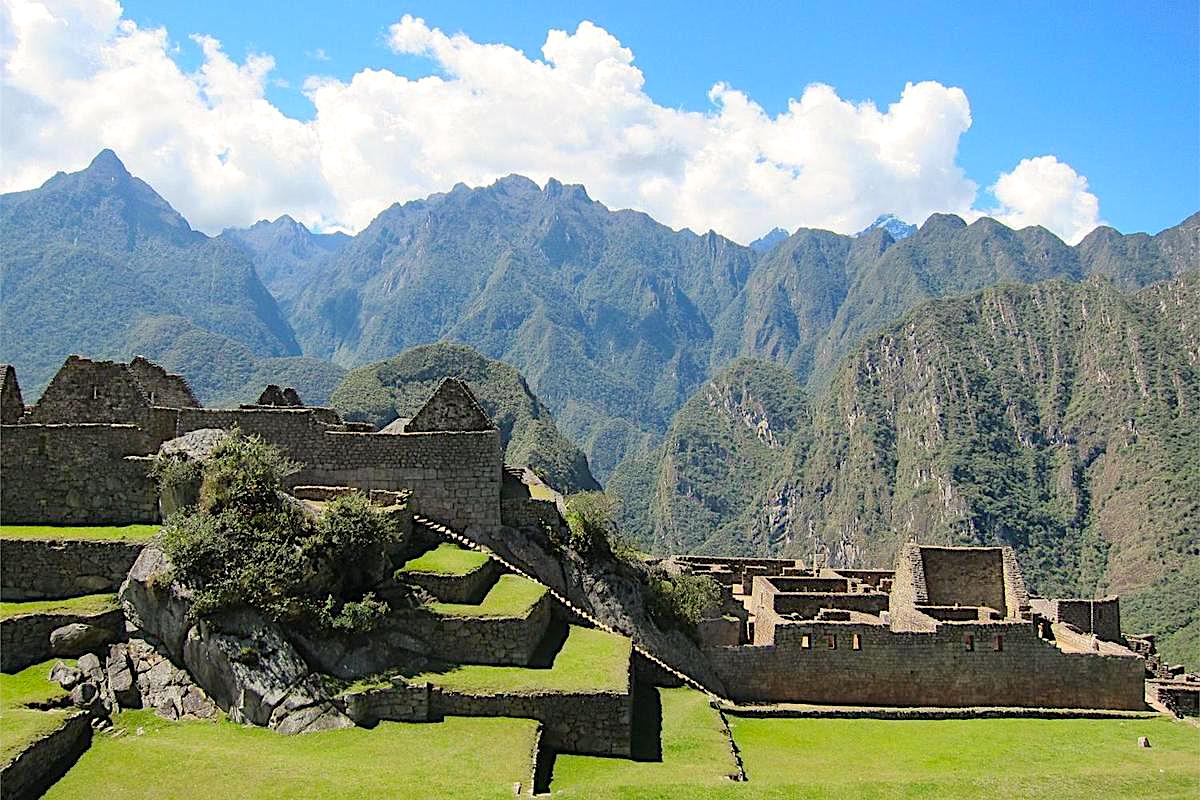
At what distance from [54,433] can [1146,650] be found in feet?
111

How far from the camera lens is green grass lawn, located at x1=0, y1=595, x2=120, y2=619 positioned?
1452cm

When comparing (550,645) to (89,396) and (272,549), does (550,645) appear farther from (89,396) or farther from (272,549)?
(89,396)

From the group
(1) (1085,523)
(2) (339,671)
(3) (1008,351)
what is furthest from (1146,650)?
(3) (1008,351)

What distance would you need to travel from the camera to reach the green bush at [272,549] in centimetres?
1432

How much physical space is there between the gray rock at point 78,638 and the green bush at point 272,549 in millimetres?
1706

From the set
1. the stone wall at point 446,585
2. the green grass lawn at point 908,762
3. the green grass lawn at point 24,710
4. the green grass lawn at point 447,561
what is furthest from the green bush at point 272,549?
the green grass lawn at point 908,762

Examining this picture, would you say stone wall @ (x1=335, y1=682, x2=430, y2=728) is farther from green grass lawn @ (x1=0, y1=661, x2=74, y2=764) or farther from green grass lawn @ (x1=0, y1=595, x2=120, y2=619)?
green grass lawn @ (x1=0, y1=595, x2=120, y2=619)

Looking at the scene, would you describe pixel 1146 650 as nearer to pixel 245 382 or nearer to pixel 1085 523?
pixel 245 382

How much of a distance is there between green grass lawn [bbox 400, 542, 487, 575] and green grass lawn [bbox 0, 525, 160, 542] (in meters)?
4.81

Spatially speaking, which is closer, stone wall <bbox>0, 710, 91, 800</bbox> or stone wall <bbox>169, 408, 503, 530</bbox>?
stone wall <bbox>0, 710, 91, 800</bbox>

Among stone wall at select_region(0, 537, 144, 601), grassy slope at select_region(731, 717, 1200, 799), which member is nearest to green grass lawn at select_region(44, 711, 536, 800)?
stone wall at select_region(0, 537, 144, 601)

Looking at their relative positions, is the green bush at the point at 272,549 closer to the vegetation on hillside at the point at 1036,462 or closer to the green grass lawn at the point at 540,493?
the green grass lawn at the point at 540,493

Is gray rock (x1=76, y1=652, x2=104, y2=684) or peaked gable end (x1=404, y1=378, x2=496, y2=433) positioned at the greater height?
peaked gable end (x1=404, y1=378, x2=496, y2=433)

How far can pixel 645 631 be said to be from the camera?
21.3m
